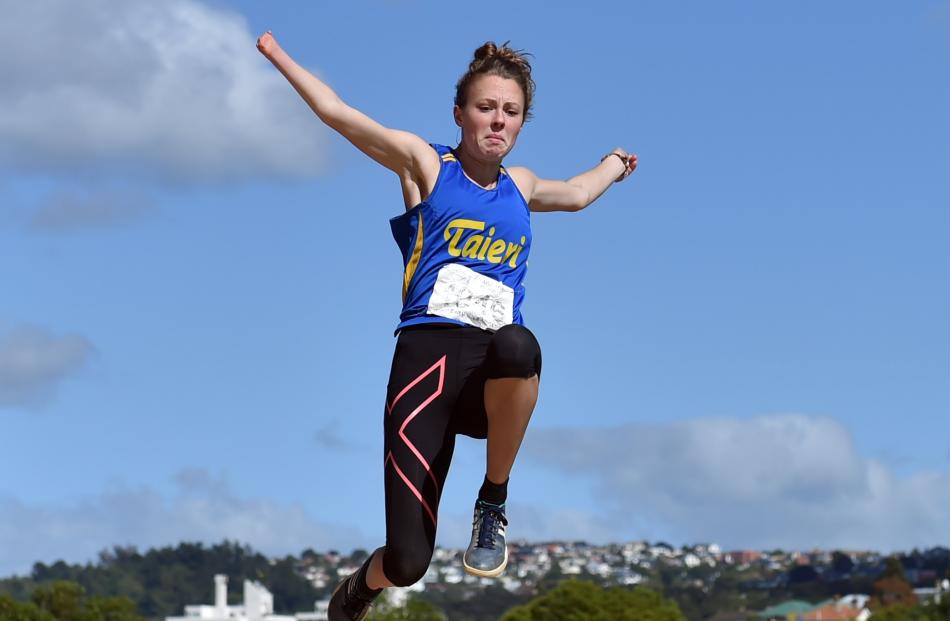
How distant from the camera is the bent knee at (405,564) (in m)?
9.96

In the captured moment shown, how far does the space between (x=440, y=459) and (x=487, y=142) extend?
1.69 meters

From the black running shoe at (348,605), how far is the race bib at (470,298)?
1.76m

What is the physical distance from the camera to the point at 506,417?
9.89 metres

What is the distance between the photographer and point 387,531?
1004 cm

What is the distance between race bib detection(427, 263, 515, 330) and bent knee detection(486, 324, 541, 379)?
0.84ft

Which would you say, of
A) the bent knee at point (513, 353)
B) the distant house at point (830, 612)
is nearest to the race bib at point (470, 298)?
the bent knee at point (513, 353)

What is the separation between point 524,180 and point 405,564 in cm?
222

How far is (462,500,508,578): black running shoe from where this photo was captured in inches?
387

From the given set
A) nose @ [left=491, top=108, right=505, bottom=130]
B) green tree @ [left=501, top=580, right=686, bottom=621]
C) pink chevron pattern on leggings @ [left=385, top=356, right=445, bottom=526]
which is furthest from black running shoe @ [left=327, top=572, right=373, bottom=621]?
green tree @ [left=501, top=580, right=686, bottom=621]

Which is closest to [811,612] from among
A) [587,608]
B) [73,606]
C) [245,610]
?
[245,610]

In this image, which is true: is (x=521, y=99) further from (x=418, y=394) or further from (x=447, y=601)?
(x=447, y=601)

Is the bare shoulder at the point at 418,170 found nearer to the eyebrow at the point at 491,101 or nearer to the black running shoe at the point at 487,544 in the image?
the eyebrow at the point at 491,101

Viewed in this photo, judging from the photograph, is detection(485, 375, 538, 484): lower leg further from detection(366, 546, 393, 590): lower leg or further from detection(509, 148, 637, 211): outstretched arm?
detection(509, 148, 637, 211): outstretched arm

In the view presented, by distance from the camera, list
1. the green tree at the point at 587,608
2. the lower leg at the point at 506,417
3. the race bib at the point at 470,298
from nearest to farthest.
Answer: the lower leg at the point at 506,417 < the race bib at the point at 470,298 < the green tree at the point at 587,608
